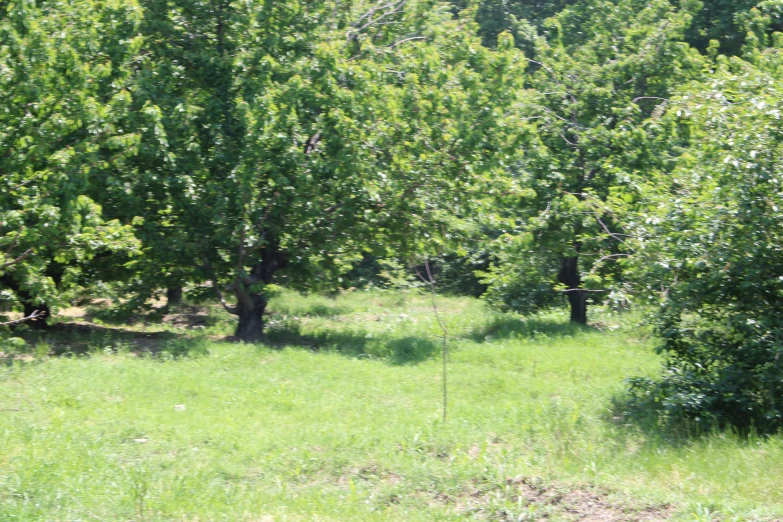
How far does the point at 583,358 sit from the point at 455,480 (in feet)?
19.5

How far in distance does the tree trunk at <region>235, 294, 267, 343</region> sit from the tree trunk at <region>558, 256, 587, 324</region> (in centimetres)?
571

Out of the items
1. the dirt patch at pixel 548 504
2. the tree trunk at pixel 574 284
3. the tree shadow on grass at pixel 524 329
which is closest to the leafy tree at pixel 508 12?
the tree trunk at pixel 574 284

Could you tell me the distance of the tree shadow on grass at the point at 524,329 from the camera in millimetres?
14172

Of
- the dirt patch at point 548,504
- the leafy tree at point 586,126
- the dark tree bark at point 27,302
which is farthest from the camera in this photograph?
the leafy tree at point 586,126

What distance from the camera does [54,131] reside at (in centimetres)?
1066

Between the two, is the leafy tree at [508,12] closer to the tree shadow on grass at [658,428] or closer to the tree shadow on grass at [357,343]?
the tree shadow on grass at [357,343]

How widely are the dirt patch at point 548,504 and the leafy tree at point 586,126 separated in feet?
24.1

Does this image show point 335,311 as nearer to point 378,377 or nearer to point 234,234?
point 234,234

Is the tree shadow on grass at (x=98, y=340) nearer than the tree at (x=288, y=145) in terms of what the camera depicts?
Yes

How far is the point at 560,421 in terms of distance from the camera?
28.7 feet

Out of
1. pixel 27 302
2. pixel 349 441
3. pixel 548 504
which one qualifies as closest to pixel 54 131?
pixel 27 302

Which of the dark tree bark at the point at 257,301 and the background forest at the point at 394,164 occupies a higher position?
the background forest at the point at 394,164

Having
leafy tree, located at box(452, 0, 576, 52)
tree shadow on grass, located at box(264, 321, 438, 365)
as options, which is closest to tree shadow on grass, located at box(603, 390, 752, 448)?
tree shadow on grass, located at box(264, 321, 438, 365)

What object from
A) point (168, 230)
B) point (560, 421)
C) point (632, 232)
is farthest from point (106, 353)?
point (632, 232)
